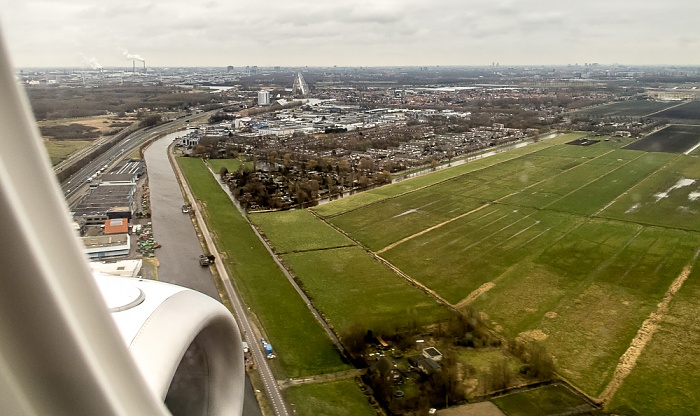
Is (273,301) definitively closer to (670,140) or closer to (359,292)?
(359,292)

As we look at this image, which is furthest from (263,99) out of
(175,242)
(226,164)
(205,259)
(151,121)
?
(205,259)

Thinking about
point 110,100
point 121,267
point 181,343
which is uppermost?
point 181,343

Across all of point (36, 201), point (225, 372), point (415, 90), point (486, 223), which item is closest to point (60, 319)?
point (36, 201)

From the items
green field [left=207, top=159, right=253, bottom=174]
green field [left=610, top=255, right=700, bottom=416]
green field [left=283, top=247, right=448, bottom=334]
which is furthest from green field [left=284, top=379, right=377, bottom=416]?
green field [left=207, top=159, right=253, bottom=174]

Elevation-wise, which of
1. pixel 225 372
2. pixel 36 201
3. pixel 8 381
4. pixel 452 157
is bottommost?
pixel 452 157

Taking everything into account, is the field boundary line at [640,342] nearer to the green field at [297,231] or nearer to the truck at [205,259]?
the green field at [297,231]

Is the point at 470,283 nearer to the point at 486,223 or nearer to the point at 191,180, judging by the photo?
the point at 486,223

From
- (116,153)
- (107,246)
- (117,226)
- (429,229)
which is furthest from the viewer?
(116,153)
